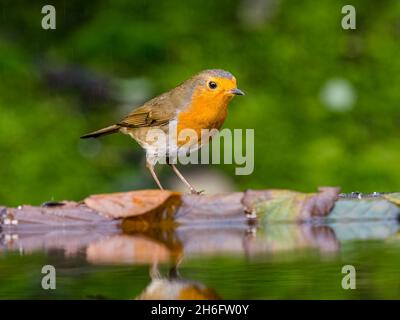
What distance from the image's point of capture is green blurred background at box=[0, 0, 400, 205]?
17.7ft

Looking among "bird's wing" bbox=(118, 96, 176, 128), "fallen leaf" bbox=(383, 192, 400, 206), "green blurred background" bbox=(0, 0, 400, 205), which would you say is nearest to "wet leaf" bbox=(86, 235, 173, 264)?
"fallen leaf" bbox=(383, 192, 400, 206)

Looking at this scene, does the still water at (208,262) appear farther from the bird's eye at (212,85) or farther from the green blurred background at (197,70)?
the green blurred background at (197,70)

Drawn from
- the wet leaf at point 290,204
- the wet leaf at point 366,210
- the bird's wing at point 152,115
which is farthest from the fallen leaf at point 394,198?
the bird's wing at point 152,115

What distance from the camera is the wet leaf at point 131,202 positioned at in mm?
2914

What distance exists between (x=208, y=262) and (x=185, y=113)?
2162 millimetres

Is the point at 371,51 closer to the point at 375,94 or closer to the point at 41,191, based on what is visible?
the point at 375,94

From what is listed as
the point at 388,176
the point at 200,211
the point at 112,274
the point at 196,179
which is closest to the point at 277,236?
the point at 200,211

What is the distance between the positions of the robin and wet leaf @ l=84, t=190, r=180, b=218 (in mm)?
1076

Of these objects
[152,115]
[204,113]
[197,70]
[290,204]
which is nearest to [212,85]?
[204,113]

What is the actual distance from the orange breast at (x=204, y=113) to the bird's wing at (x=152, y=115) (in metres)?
0.11

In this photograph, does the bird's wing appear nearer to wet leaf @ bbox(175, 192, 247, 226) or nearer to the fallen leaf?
wet leaf @ bbox(175, 192, 247, 226)

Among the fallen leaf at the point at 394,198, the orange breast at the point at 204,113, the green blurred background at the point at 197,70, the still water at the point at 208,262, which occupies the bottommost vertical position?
the still water at the point at 208,262
